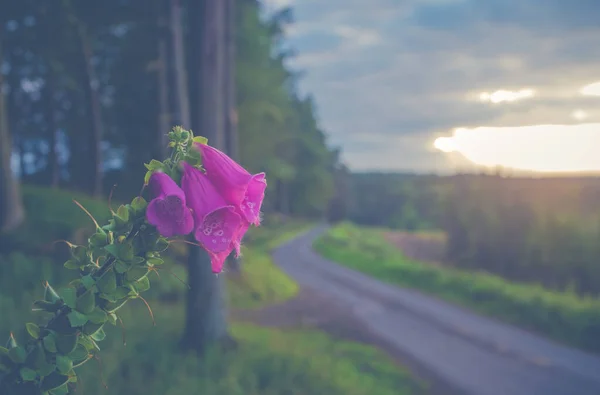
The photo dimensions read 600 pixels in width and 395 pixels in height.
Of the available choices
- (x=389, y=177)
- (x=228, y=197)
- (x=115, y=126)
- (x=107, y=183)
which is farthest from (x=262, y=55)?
(x=389, y=177)

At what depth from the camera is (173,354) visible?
684cm

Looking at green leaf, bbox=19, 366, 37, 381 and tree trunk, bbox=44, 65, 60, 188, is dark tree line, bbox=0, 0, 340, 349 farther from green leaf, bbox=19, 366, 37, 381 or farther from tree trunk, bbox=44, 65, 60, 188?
green leaf, bbox=19, 366, 37, 381

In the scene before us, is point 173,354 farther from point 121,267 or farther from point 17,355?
point 121,267

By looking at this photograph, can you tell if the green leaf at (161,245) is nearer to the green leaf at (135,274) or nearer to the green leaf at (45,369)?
the green leaf at (135,274)

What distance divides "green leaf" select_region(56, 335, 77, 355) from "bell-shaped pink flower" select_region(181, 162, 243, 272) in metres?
0.45

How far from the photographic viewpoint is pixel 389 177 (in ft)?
231

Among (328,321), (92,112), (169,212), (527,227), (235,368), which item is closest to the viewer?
(169,212)

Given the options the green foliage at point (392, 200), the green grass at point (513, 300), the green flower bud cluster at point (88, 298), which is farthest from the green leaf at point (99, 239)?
the green foliage at point (392, 200)

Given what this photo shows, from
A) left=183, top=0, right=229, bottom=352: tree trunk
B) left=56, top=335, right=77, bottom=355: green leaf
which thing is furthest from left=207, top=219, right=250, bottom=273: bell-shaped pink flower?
left=183, top=0, right=229, bottom=352: tree trunk

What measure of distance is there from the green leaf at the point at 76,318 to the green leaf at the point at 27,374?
0.21 m

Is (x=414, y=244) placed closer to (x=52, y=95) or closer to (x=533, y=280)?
(x=533, y=280)

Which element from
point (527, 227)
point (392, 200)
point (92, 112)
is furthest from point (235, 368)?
point (392, 200)

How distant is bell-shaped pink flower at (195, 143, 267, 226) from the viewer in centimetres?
157

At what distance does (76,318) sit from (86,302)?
1.9 inches
